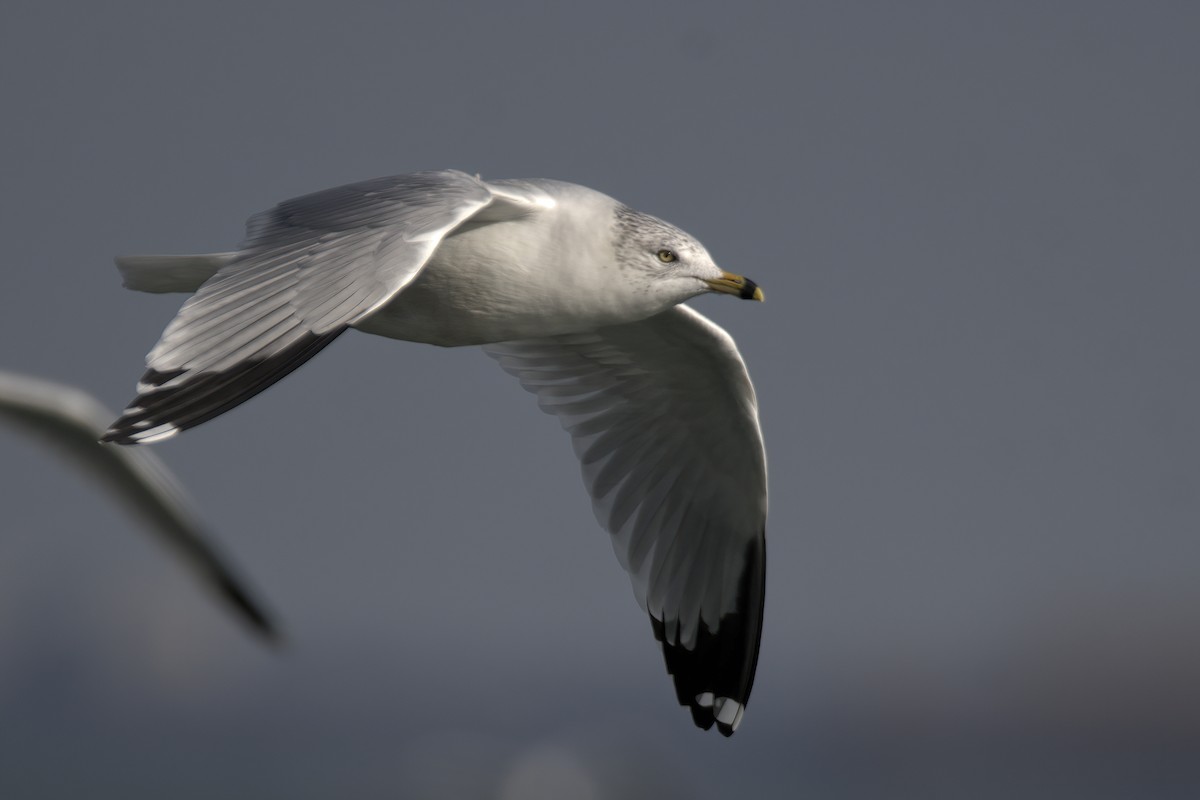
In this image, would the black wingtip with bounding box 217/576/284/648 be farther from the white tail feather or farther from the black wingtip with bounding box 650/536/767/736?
the white tail feather

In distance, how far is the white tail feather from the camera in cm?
436

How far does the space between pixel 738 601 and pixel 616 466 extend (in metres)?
0.61

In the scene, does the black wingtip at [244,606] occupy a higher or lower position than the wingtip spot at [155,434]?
lower

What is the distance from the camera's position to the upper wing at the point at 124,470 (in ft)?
17.6

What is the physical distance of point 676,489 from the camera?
5555 millimetres

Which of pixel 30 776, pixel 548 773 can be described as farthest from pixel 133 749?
pixel 548 773

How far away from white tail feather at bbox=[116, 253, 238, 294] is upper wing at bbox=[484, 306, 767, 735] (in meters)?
1.40

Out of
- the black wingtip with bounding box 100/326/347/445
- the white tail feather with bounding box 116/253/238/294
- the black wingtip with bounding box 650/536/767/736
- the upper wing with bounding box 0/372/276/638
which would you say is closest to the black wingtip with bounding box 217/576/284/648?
the upper wing with bounding box 0/372/276/638

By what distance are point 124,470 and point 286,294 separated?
2235 mm

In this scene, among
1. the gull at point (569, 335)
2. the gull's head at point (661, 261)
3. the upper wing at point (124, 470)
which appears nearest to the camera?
the gull at point (569, 335)

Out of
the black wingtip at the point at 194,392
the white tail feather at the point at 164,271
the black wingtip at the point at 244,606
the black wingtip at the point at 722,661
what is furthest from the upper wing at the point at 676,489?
the black wingtip at the point at 194,392

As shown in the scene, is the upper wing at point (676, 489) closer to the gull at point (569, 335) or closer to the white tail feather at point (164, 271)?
the gull at point (569, 335)

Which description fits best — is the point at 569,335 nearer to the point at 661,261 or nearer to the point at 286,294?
the point at 661,261

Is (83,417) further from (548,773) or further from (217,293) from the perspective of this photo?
(548,773)
